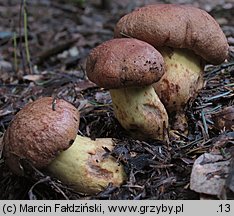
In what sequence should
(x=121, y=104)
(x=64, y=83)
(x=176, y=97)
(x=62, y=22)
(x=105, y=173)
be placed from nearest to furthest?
(x=105, y=173), (x=121, y=104), (x=176, y=97), (x=64, y=83), (x=62, y=22)

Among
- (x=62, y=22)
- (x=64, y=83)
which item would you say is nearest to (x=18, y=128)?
(x=64, y=83)

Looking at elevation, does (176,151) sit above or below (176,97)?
below

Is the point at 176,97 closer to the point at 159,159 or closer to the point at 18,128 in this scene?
the point at 159,159

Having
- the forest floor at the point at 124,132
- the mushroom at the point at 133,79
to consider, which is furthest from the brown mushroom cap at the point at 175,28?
the forest floor at the point at 124,132

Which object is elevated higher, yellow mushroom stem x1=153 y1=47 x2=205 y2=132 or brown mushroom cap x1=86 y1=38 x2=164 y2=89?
brown mushroom cap x1=86 y1=38 x2=164 y2=89

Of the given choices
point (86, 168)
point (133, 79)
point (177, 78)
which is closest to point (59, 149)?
point (86, 168)

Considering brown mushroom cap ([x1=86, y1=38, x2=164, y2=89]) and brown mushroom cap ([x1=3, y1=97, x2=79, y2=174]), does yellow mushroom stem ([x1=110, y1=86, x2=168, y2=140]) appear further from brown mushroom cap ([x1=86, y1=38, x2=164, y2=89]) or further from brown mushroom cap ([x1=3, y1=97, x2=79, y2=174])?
brown mushroom cap ([x1=3, y1=97, x2=79, y2=174])

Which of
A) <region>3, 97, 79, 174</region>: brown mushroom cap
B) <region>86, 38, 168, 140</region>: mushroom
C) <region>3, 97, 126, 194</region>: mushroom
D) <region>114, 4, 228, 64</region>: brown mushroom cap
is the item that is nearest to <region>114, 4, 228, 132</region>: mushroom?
<region>114, 4, 228, 64</region>: brown mushroom cap
